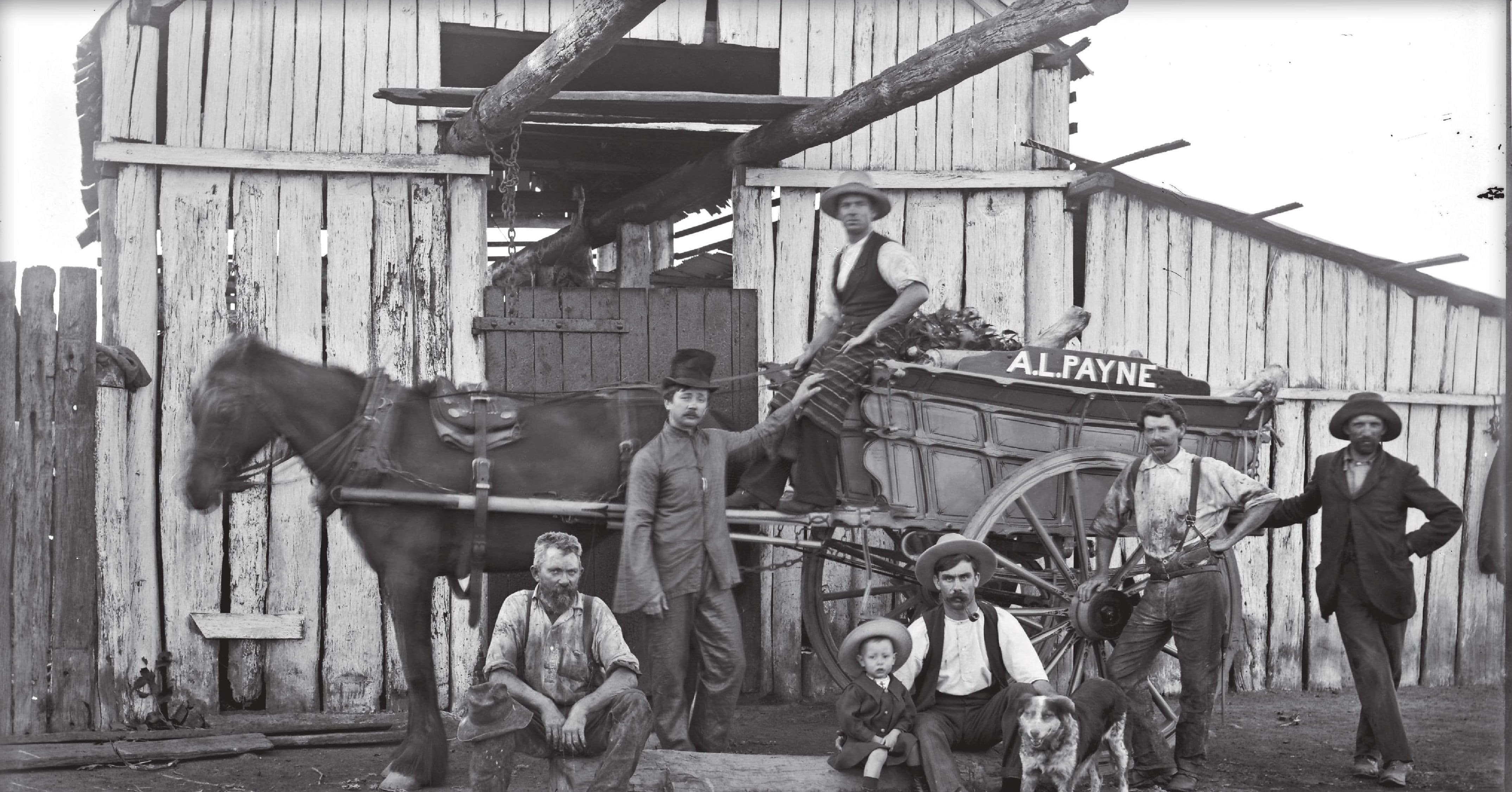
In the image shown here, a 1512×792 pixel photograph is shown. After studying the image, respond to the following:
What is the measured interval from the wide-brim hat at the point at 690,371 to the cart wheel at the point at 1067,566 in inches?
57.8

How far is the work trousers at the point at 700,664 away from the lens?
6.58m

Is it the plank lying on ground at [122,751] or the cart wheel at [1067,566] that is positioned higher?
the cart wheel at [1067,566]

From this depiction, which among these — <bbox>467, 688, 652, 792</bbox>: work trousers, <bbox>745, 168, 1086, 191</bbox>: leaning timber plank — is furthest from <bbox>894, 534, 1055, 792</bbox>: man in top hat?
<bbox>745, 168, 1086, 191</bbox>: leaning timber plank

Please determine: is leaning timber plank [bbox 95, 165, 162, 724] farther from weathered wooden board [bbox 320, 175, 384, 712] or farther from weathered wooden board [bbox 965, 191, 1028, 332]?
weathered wooden board [bbox 965, 191, 1028, 332]

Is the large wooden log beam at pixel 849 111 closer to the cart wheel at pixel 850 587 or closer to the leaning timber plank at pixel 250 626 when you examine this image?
the cart wheel at pixel 850 587

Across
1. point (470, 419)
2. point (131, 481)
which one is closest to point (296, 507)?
point (131, 481)

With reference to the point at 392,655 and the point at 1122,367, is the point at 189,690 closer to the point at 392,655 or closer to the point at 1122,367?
the point at 392,655

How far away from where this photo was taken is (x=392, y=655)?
27.8 feet

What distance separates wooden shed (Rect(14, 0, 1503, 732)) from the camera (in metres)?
8.22

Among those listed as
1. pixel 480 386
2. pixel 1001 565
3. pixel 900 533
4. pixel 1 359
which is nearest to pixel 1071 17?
pixel 1001 565

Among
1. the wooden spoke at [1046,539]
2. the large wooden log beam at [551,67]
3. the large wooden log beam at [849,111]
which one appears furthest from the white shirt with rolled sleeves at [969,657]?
the large wooden log beam at [551,67]

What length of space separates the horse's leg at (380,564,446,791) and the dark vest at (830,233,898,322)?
254cm

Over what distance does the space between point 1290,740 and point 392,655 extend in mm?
5358

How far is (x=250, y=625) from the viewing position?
27.1ft
